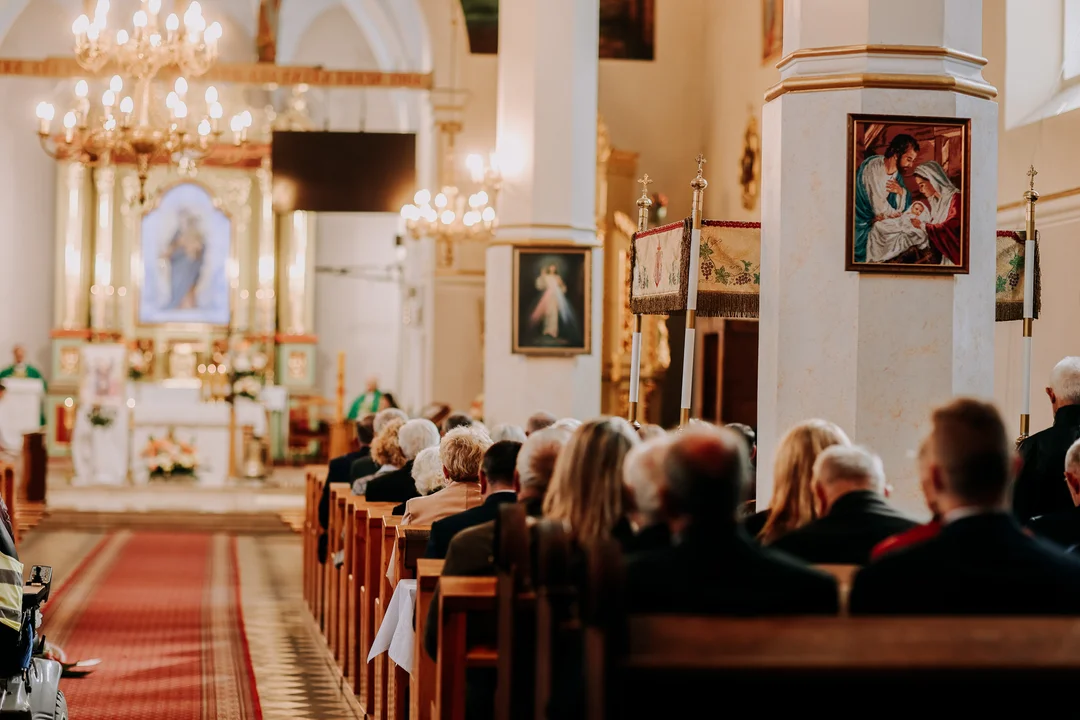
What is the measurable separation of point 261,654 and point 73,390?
1374cm

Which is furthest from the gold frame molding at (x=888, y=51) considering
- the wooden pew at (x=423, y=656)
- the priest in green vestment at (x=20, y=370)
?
the priest in green vestment at (x=20, y=370)

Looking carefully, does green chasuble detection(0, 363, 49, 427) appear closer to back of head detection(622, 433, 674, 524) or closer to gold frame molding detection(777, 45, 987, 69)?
gold frame molding detection(777, 45, 987, 69)

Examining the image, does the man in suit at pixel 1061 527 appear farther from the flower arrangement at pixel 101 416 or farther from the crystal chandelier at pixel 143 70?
the flower arrangement at pixel 101 416

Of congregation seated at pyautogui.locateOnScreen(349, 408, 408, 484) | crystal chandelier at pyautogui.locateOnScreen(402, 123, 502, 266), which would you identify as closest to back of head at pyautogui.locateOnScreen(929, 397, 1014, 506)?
congregation seated at pyautogui.locateOnScreen(349, 408, 408, 484)

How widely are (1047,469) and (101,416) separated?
1309 centimetres

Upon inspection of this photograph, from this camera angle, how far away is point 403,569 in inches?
215

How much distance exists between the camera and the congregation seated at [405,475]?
275 inches

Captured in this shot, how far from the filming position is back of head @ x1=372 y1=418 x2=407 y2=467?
7.45 metres

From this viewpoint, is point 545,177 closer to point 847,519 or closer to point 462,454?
point 462,454

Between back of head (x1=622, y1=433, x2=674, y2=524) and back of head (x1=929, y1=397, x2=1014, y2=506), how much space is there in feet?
1.74

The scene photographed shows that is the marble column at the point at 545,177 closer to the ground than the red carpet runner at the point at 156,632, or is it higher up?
higher up

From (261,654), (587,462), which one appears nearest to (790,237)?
(587,462)

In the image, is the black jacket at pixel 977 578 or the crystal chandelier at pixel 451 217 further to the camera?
the crystal chandelier at pixel 451 217

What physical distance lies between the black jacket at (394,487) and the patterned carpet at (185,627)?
975 mm
